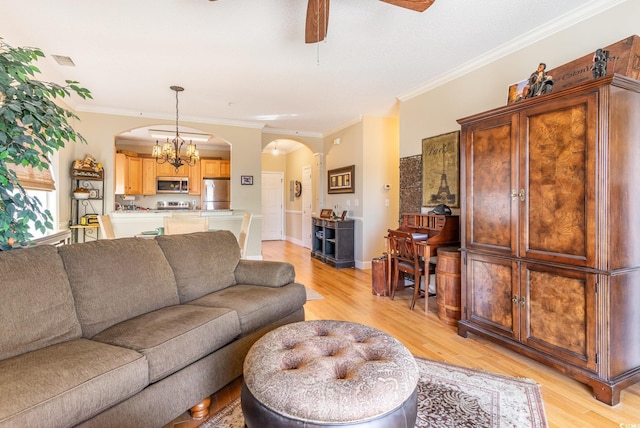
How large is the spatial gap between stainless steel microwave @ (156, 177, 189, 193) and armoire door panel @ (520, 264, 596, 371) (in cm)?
749

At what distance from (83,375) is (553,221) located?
2.67m

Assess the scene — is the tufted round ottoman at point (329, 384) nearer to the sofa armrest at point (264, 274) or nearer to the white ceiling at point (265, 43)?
the sofa armrest at point (264, 274)

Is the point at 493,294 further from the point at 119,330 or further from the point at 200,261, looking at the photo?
the point at 119,330

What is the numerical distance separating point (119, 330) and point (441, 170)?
3434mm

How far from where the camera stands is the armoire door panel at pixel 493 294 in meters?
2.41

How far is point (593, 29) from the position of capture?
8.14 ft

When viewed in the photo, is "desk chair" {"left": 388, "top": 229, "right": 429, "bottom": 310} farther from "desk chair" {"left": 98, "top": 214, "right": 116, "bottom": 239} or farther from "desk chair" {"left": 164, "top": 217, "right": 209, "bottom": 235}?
"desk chair" {"left": 98, "top": 214, "right": 116, "bottom": 239}

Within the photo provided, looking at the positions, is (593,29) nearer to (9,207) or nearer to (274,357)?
(274,357)

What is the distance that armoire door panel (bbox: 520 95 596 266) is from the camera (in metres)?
Answer: 1.94

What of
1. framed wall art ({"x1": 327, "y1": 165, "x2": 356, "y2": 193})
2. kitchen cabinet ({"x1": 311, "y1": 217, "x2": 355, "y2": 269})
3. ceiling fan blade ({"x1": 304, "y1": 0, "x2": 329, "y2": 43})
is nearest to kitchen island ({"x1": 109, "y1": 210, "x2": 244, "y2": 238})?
kitchen cabinet ({"x1": 311, "y1": 217, "x2": 355, "y2": 269})

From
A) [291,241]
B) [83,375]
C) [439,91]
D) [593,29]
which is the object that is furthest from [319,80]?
[291,241]

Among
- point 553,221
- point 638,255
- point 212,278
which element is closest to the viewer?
point 638,255

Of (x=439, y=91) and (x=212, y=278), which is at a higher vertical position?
(x=439, y=91)

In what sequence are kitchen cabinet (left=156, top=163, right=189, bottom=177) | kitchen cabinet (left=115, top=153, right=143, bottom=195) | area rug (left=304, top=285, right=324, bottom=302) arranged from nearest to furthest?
area rug (left=304, top=285, right=324, bottom=302)
kitchen cabinet (left=115, top=153, right=143, bottom=195)
kitchen cabinet (left=156, top=163, right=189, bottom=177)
